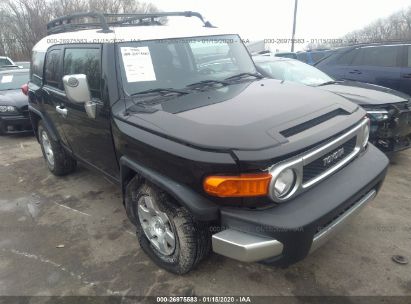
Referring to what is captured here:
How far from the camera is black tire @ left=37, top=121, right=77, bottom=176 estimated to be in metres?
4.65

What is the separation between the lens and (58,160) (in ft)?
15.7

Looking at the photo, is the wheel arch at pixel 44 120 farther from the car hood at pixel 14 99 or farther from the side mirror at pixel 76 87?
the car hood at pixel 14 99

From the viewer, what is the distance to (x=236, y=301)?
8.18 feet

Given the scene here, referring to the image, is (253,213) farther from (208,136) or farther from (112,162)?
(112,162)

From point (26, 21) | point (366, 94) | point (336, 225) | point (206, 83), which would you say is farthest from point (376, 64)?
point (26, 21)

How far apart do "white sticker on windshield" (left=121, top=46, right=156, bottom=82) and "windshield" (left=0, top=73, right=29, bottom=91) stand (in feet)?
21.9

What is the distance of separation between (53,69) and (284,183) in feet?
10.6

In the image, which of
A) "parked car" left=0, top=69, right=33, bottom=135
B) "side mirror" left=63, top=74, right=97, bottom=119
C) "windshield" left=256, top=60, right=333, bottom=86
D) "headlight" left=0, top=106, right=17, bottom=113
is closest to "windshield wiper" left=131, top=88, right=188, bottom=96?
"side mirror" left=63, top=74, right=97, bottom=119

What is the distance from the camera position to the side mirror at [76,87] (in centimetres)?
278

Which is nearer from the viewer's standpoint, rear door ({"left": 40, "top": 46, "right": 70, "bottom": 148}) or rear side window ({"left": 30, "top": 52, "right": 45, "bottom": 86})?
rear door ({"left": 40, "top": 46, "right": 70, "bottom": 148})

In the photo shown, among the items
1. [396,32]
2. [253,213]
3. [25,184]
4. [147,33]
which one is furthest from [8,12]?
[396,32]

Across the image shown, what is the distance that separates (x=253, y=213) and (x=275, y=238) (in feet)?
0.65

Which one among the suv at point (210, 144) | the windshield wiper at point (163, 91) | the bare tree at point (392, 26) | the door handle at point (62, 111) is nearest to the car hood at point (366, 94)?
the suv at point (210, 144)

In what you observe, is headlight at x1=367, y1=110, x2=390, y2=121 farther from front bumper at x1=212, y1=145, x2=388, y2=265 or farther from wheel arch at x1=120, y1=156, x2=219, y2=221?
wheel arch at x1=120, y1=156, x2=219, y2=221
